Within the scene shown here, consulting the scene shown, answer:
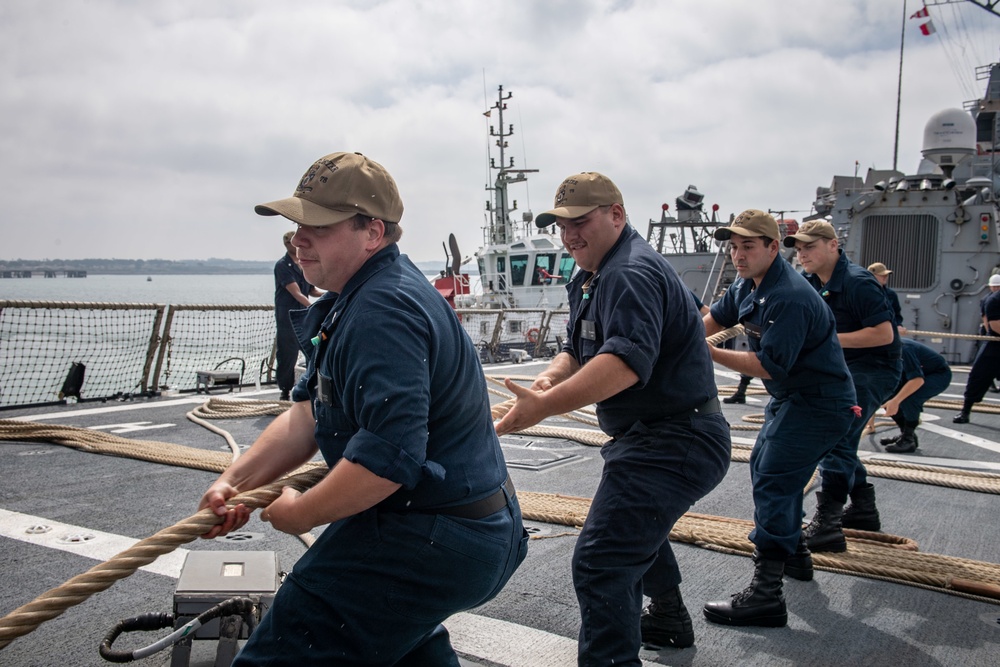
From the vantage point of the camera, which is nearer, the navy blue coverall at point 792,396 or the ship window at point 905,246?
the navy blue coverall at point 792,396

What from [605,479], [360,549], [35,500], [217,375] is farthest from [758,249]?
[217,375]

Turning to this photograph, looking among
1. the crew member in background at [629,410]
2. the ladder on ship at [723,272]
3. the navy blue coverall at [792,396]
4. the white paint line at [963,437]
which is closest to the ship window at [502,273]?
the ladder on ship at [723,272]

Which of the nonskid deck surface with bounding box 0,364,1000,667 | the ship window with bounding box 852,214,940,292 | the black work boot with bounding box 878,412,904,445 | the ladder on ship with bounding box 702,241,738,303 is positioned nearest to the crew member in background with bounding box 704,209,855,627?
the nonskid deck surface with bounding box 0,364,1000,667

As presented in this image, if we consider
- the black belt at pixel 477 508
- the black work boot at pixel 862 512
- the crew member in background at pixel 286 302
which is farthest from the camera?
the crew member in background at pixel 286 302

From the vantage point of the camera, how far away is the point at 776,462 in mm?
3623

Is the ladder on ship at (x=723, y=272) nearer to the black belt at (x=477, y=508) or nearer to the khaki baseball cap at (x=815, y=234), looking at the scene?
the khaki baseball cap at (x=815, y=234)

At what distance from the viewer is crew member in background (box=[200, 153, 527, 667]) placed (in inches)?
68.2

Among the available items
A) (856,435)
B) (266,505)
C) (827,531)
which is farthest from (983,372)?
(266,505)

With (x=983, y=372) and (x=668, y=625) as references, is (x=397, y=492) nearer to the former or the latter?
(x=668, y=625)

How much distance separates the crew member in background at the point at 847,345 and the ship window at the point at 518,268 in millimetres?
25492

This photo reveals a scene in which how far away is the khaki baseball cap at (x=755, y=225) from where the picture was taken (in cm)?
364

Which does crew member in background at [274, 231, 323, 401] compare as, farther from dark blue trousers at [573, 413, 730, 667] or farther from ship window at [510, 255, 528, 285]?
ship window at [510, 255, 528, 285]

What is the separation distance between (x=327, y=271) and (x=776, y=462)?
97.5 inches

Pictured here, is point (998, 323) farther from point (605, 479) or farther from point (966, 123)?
point (966, 123)
